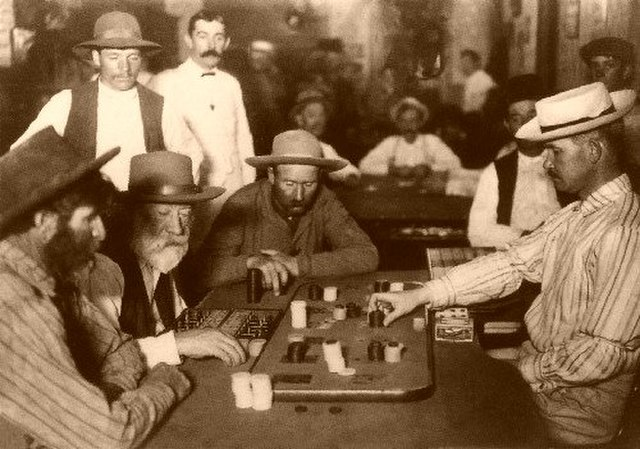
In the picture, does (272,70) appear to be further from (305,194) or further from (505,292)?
(505,292)

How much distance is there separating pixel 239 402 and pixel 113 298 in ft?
2.68

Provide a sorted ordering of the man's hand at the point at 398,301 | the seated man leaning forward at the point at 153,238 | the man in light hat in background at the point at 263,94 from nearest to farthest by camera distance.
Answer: the man's hand at the point at 398,301, the seated man leaning forward at the point at 153,238, the man in light hat in background at the point at 263,94

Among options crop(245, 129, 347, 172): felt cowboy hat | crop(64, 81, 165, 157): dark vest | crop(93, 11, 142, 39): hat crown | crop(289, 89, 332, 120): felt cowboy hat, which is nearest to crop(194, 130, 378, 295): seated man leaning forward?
crop(245, 129, 347, 172): felt cowboy hat

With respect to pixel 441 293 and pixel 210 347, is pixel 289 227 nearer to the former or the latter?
pixel 441 293

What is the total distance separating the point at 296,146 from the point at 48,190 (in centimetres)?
171

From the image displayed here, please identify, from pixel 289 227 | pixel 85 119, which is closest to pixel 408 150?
pixel 289 227

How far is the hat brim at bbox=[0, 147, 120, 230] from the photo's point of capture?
1.65m

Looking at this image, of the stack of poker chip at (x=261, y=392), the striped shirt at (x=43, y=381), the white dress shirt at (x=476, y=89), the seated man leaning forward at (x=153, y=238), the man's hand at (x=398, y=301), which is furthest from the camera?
the white dress shirt at (x=476, y=89)

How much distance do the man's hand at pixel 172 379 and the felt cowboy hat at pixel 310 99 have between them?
3450 millimetres

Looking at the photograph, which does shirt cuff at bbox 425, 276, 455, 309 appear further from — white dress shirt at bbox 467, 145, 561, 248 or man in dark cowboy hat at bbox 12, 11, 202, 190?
man in dark cowboy hat at bbox 12, 11, 202, 190

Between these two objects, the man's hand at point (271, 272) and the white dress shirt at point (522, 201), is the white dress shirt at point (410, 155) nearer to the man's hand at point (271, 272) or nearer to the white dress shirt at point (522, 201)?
the white dress shirt at point (522, 201)

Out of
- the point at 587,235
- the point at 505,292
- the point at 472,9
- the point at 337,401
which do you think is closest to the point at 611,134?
the point at 587,235

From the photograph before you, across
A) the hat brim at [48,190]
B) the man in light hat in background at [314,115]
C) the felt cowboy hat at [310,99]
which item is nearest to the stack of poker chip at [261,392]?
the hat brim at [48,190]

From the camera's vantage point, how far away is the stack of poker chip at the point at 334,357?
2.02 m
